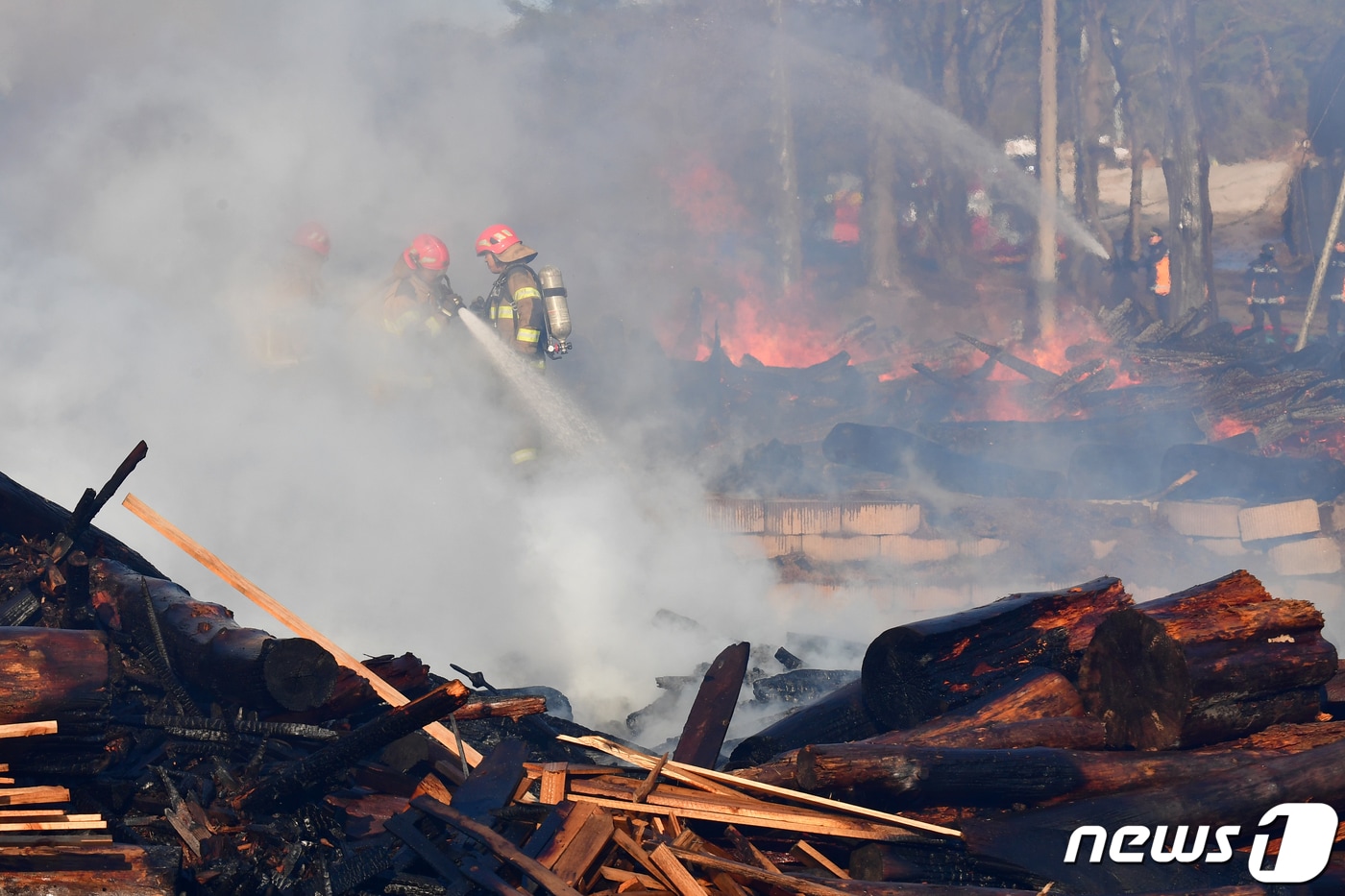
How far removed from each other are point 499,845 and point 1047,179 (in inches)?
674

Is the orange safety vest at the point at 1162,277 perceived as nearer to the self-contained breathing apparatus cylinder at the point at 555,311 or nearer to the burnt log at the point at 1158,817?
the self-contained breathing apparatus cylinder at the point at 555,311

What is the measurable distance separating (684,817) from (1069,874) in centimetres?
115

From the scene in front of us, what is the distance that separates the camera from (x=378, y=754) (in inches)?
148

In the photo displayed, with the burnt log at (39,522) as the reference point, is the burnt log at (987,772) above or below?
below

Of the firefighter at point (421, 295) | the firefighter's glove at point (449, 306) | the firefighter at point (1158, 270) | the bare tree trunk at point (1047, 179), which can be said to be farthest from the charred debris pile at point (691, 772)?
the firefighter at point (1158, 270)

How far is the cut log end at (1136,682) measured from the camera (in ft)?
11.7

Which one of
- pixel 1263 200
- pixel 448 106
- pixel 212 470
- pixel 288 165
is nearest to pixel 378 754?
pixel 212 470

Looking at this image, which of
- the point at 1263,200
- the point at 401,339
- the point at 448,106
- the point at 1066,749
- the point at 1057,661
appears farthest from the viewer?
the point at 1263,200

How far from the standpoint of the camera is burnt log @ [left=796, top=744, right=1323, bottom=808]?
3.21 m

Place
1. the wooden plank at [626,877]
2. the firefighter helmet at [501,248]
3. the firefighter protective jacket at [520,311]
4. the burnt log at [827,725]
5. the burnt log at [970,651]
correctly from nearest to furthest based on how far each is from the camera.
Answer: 1. the wooden plank at [626,877]
2. the burnt log at [970,651]
3. the burnt log at [827,725]
4. the firefighter protective jacket at [520,311]
5. the firefighter helmet at [501,248]

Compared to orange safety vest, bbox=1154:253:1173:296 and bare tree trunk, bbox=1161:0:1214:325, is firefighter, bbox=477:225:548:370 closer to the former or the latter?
bare tree trunk, bbox=1161:0:1214:325

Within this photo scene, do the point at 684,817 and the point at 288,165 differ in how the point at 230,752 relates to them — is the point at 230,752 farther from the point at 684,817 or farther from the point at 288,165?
the point at 288,165

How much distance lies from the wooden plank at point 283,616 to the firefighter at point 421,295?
6123mm

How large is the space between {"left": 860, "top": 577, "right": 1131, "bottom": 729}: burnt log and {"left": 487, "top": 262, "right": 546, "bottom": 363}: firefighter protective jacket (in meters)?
6.63
